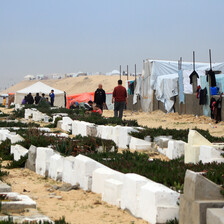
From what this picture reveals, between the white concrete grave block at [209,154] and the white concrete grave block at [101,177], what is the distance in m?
1.91

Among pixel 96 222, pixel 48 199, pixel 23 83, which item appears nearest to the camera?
pixel 96 222

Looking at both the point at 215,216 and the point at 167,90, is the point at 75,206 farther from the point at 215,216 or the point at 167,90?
the point at 167,90

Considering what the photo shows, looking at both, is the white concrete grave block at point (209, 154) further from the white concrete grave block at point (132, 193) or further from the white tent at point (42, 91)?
the white tent at point (42, 91)

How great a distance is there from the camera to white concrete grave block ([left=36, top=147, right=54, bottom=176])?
812cm

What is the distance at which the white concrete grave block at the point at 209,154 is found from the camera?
24.6ft

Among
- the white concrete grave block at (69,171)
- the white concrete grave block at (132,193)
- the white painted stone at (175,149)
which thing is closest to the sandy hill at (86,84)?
the white painted stone at (175,149)

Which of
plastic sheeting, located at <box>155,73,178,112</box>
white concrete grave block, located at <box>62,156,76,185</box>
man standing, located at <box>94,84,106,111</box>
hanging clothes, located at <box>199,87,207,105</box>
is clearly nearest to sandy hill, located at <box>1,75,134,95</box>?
plastic sheeting, located at <box>155,73,178,112</box>

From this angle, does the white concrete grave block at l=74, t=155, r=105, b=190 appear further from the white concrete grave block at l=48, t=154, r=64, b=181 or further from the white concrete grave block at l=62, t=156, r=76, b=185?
the white concrete grave block at l=48, t=154, r=64, b=181

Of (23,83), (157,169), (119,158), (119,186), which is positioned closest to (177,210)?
(119,186)

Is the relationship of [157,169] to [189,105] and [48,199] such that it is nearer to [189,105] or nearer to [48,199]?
[48,199]

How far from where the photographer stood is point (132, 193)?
5.27 m

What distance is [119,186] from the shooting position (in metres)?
5.68

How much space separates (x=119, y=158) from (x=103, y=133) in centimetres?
498

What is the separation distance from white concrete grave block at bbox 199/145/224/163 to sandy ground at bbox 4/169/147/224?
207 cm
